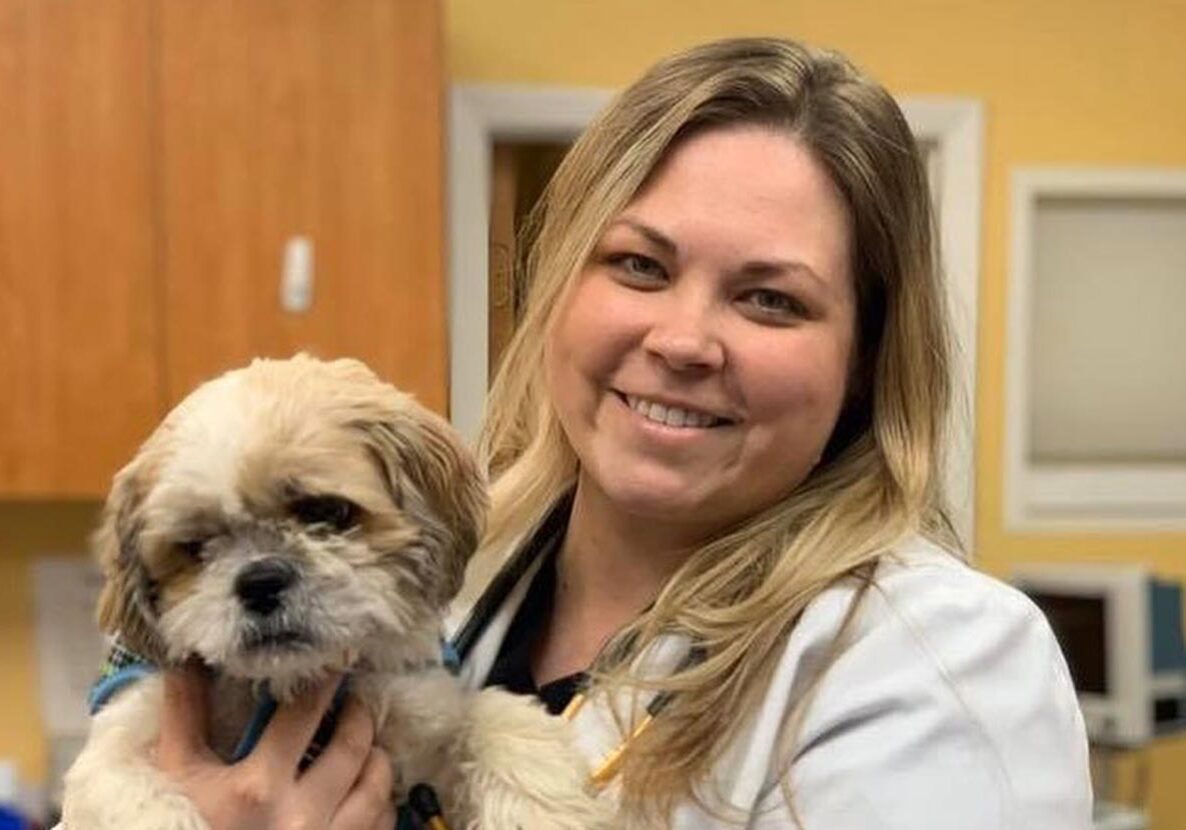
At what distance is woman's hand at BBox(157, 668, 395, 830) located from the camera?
1049 mm

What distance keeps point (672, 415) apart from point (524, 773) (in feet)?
0.96

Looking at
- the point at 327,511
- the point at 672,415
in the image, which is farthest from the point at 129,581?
the point at 672,415

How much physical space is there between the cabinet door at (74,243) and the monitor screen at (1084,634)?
167cm

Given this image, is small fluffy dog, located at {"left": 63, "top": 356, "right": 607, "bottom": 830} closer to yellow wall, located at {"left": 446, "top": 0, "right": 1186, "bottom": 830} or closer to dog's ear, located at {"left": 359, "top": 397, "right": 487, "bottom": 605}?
dog's ear, located at {"left": 359, "top": 397, "right": 487, "bottom": 605}

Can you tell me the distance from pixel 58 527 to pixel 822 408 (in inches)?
81.9

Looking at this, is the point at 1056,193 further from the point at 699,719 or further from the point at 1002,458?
the point at 699,719

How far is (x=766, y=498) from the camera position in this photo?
46.2 inches

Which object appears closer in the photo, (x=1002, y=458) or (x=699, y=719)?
(x=699, y=719)

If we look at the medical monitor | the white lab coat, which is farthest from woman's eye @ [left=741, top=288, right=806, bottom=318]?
the medical monitor

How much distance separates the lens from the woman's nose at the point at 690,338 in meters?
1.08

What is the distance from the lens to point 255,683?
3.64 feet

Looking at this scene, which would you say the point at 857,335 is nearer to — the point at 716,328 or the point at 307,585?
the point at 716,328

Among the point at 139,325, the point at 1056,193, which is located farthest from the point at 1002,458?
the point at 139,325

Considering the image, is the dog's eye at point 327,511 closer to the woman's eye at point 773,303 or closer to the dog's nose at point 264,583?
the dog's nose at point 264,583
